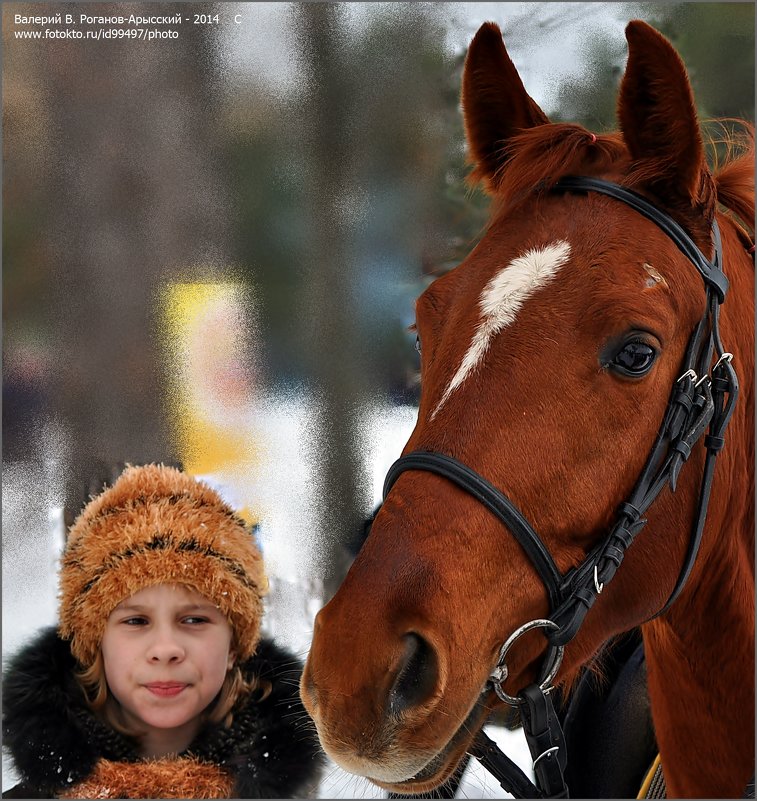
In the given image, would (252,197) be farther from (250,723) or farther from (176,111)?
(250,723)

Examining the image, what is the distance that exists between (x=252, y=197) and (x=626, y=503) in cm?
140

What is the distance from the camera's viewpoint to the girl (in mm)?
1845

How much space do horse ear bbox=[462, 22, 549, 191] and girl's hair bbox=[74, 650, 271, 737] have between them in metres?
1.33

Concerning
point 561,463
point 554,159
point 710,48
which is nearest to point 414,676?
point 561,463

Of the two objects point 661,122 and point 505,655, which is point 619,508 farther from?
point 661,122

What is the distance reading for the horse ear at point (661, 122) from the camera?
120 centimetres

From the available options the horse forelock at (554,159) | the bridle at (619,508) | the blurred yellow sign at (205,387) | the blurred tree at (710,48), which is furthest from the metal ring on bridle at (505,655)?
the blurred tree at (710,48)

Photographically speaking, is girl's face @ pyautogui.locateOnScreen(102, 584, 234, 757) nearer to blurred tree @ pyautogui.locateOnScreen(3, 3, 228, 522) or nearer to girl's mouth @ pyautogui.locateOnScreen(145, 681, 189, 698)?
girl's mouth @ pyautogui.locateOnScreen(145, 681, 189, 698)

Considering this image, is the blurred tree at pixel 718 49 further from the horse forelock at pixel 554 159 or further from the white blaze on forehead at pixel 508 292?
the white blaze on forehead at pixel 508 292

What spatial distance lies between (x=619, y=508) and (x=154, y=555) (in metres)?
1.12

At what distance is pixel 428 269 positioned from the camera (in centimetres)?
217

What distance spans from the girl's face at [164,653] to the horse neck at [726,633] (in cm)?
106

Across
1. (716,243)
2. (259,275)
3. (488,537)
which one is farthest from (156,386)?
(716,243)

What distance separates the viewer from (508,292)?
117 cm
